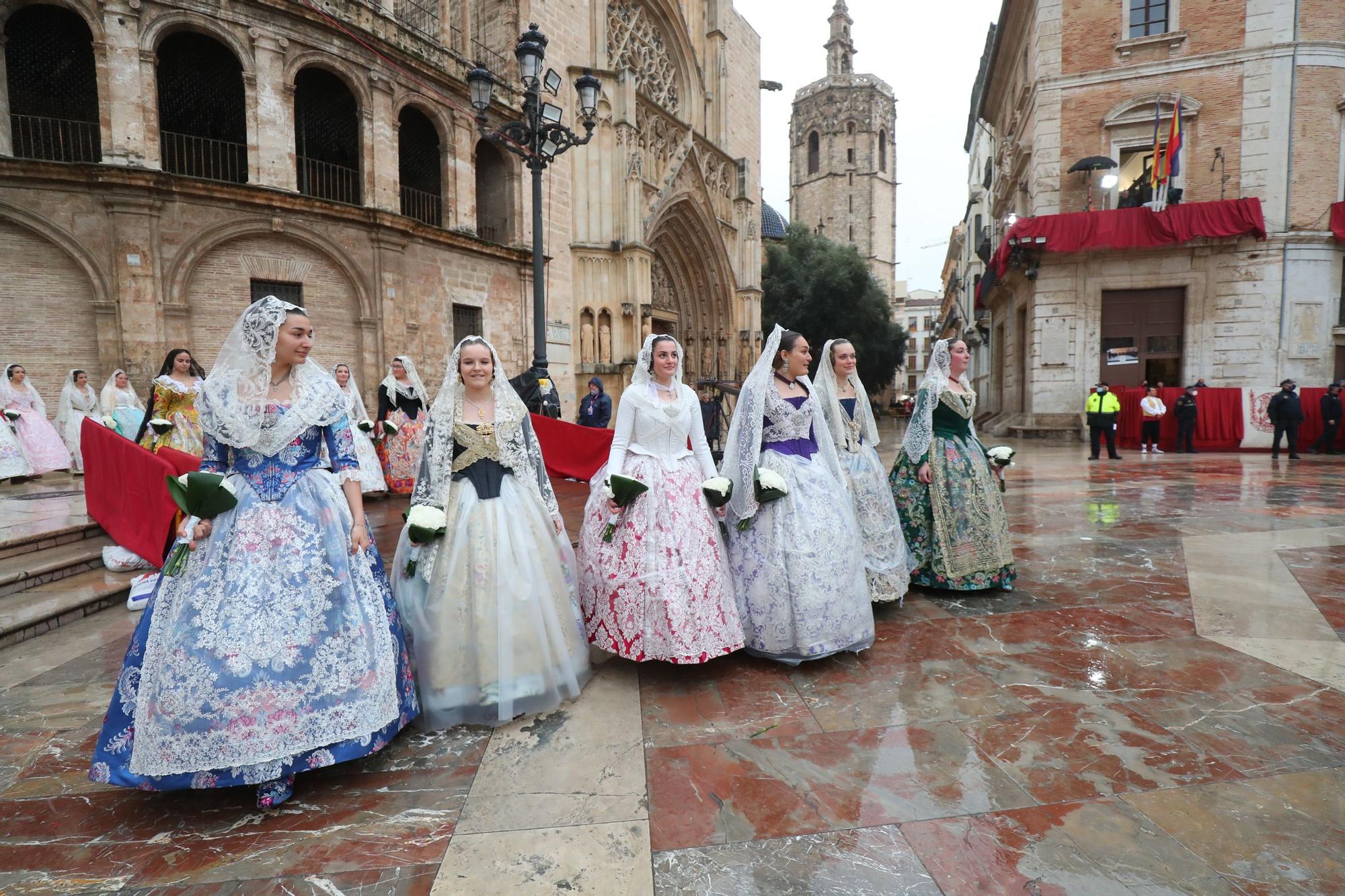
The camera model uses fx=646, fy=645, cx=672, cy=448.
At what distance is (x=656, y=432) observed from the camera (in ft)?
11.7

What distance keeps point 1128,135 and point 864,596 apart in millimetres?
18007

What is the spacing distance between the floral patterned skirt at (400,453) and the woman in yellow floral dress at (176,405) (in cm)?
278

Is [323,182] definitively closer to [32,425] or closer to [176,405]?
[32,425]

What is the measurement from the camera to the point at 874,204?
48.1 meters

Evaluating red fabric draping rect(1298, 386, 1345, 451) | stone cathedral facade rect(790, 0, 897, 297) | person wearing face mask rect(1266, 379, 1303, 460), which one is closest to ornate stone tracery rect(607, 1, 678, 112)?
person wearing face mask rect(1266, 379, 1303, 460)

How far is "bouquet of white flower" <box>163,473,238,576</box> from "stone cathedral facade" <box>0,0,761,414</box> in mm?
10567

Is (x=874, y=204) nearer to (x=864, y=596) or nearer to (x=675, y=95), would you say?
(x=675, y=95)

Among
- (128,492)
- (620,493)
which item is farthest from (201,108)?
(620,493)

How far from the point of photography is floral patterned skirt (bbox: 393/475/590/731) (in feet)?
9.57

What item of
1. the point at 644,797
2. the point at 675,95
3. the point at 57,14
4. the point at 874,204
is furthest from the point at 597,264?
the point at 874,204

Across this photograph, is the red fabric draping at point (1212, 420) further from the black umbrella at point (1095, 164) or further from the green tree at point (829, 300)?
the green tree at point (829, 300)

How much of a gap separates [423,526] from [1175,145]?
59.4ft

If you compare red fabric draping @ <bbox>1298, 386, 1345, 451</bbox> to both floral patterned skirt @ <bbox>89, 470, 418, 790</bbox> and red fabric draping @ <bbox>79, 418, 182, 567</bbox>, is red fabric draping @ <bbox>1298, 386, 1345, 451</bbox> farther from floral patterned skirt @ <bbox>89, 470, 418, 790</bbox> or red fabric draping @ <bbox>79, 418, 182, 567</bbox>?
red fabric draping @ <bbox>79, 418, 182, 567</bbox>

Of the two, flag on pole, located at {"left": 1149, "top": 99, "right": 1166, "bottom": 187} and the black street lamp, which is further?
flag on pole, located at {"left": 1149, "top": 99, "right": 1166, "bottom": 187}
